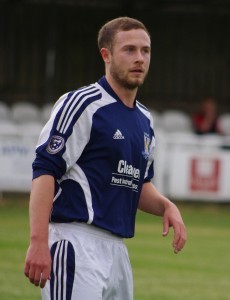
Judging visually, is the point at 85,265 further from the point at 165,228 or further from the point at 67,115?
the point at 67,115

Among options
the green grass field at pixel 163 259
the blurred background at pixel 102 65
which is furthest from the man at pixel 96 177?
the blurred background at pixel 102 65

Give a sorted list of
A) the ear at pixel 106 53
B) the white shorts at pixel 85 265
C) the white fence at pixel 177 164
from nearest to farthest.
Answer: the white shorts at pixel 85 265 < the ear at pixel 106 53 < the white fence at pixel 177 164

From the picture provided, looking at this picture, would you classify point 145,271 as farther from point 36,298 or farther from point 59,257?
point 59,257

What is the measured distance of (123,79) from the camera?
6078mm

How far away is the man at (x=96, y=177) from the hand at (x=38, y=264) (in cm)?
5

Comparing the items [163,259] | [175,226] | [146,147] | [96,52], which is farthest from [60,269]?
[96,52]

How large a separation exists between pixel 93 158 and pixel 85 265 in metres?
0.54

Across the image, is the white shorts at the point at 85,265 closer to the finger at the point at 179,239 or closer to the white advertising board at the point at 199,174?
the finger at the point at 179,239

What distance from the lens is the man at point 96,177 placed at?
19.3ft

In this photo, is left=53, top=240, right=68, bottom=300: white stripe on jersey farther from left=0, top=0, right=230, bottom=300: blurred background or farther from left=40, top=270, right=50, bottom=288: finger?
left=0, top=0, right=230, bottom=300: blurred background

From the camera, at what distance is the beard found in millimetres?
6039

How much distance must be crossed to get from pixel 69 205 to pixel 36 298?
4.74 meters

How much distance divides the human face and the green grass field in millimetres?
4755

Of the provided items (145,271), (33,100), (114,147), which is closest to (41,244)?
(114,147)
